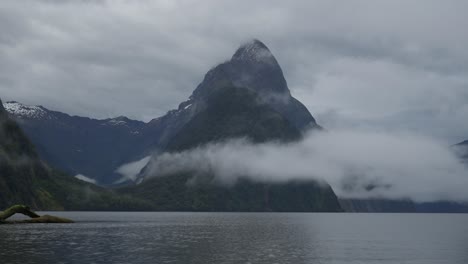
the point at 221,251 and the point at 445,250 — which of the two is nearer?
the point at 221,251

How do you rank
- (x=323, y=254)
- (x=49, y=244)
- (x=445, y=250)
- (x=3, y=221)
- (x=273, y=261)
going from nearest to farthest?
(x=273, y=261)
(x=323, y=254)
(x=49, y=244)
(x=445, y=250)
(x=3, y=221)

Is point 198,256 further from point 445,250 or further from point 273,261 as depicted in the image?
point 445,250

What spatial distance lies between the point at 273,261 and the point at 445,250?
49646 mm

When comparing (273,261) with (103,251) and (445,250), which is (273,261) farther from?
(445,250)

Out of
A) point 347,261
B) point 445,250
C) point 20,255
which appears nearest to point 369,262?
point 347,261

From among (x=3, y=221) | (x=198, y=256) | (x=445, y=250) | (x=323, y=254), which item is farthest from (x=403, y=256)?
(x=3, y=221)

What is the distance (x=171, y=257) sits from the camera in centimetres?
8394

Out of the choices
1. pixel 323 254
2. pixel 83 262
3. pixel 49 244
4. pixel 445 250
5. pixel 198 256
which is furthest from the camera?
pixel 445 250

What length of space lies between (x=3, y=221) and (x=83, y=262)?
129m

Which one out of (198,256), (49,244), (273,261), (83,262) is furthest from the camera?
(49,244)

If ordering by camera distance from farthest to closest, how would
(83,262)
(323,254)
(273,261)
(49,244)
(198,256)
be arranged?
1. (49,244)
2. (323,254)
3. (198,256)
4. (273,261)
5. (83,262)

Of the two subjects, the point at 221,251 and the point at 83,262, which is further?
the point at 221,251

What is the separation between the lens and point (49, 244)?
103 metres

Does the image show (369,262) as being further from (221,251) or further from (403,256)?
(221,251)
